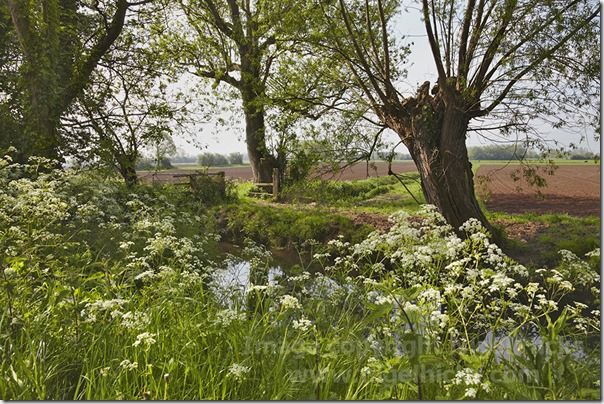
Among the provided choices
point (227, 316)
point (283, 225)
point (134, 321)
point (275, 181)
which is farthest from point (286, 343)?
point (275, 181)

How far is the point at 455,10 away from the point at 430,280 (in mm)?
1763

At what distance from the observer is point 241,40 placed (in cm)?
301

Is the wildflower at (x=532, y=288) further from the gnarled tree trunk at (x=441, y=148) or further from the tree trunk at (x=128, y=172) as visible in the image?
the tree trunk at (x=128, y=172)

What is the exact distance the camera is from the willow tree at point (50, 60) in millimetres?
3086

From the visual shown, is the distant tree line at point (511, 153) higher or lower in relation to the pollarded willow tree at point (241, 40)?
lower

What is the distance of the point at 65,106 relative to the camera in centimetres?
318

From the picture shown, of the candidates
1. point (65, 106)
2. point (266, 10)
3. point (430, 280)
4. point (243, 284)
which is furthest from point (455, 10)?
point (65, 106)

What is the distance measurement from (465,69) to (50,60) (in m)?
2.76

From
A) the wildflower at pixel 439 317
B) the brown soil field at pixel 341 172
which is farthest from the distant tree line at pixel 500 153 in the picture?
the wildflower at pixel 439 317

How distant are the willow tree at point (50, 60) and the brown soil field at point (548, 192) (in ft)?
8.75

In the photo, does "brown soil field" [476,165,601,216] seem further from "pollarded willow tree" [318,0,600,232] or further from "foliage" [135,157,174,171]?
"foliage" [135,157,174,171]

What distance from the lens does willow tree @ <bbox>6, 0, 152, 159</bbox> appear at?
3.09 metres

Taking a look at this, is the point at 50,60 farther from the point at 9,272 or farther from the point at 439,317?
the point at 439,317

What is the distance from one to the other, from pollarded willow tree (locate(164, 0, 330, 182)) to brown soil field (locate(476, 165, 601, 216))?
1485 millimetres
